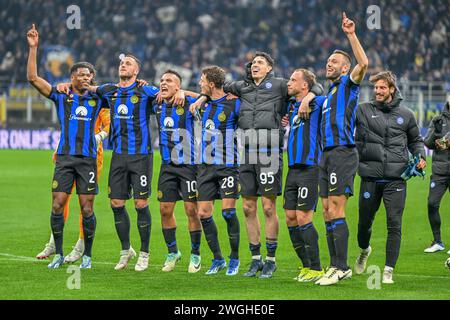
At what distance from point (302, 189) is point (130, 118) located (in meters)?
2.26

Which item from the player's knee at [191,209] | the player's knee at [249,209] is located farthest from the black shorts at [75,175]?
the player's knee at [249,209]

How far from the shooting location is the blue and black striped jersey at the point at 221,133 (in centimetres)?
1082

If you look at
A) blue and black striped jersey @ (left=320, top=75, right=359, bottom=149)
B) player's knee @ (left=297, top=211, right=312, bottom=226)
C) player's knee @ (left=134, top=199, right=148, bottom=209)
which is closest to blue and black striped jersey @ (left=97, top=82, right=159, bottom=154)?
player's knee @ (left=134, top=199, right=148, bottom=209)

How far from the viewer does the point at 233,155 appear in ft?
35.6

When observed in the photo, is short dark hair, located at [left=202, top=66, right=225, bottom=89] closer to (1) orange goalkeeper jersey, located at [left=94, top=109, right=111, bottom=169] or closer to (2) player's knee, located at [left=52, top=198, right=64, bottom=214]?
(1) orange goalkeeper jersey, located at [left=94, top=109, right=111, bottom=169]

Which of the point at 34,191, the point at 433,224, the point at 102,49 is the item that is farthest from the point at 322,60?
the point at 433,224

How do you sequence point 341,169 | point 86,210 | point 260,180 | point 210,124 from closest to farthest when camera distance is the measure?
point 341,169 < point 260,180 < point 210,124 < point 86,210

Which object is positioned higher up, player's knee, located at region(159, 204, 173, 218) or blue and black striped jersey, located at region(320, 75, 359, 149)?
blue and black striped jersey, located at region(320, 75, 359, 149)

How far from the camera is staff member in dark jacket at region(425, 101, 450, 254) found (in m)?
13.0

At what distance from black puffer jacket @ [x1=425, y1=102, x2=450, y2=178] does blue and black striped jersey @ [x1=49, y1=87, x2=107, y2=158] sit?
15.1 ft

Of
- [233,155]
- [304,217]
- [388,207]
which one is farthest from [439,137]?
[304,217]

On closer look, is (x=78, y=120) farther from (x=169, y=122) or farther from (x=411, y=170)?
(x=411, y=170)

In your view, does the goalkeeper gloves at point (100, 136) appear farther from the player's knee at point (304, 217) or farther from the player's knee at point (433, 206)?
the player's knee at point (433, 206)

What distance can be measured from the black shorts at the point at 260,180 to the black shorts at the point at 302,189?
174 millimetres
